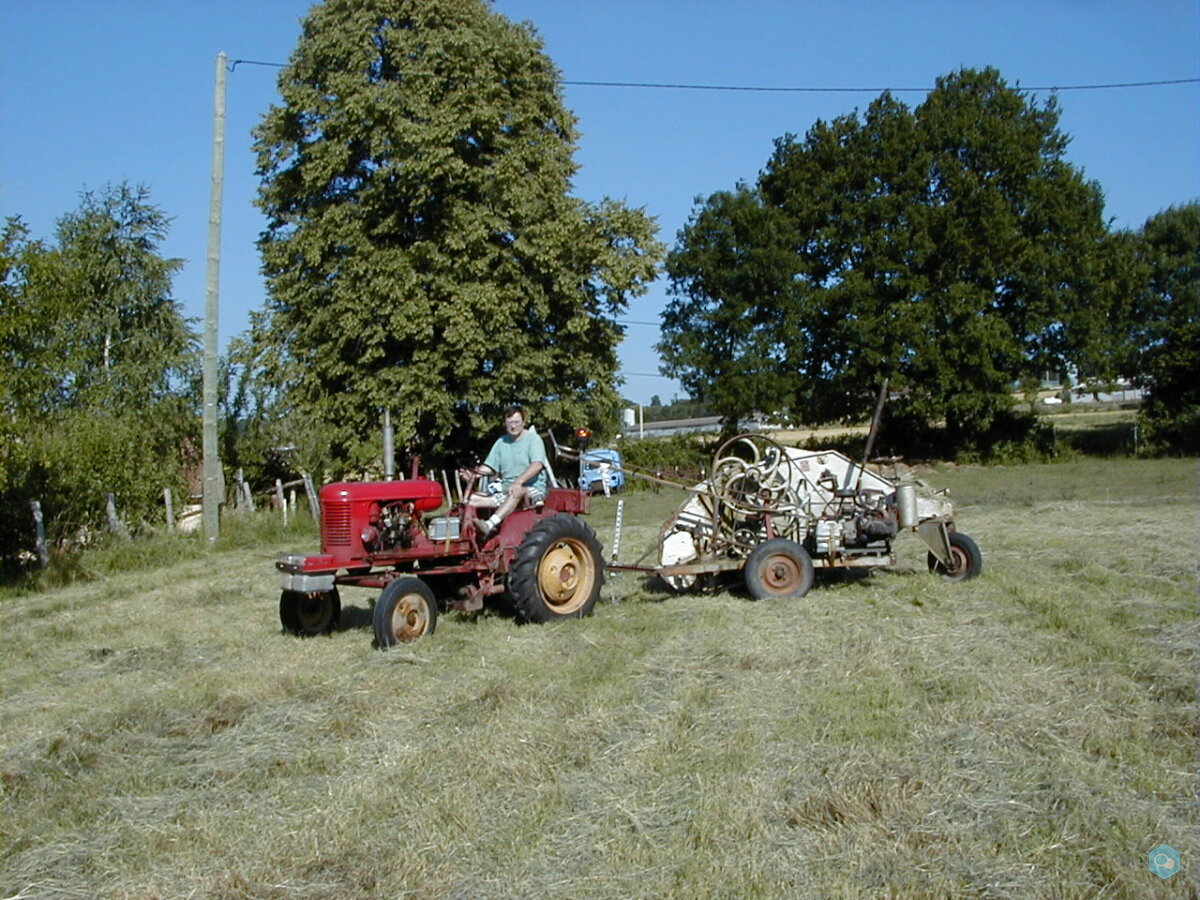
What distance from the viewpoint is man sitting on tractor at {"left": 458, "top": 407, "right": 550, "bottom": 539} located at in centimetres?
841

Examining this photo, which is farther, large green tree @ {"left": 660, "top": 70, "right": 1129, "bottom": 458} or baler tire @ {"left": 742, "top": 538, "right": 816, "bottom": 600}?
large green tree @ {"left": 660, "top": 70, "right": 1129, "bottom": 458}

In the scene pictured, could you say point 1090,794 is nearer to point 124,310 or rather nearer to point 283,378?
point 283,378

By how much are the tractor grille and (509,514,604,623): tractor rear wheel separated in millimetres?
1178

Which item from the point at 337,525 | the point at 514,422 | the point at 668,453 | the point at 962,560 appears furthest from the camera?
the point at 668,453

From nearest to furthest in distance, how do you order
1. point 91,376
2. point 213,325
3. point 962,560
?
point 962,560 < point 213,325 < point 91,376

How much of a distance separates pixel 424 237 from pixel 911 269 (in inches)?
555

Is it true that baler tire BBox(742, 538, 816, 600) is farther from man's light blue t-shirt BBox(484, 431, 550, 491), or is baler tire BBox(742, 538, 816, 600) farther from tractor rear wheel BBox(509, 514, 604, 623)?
man's light blue t-shirt BBox(484, 431, 550, 491)

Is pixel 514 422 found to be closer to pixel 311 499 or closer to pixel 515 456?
pixel 515 456

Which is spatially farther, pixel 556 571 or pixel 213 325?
pixel 213 325

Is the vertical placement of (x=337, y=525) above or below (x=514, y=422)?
below

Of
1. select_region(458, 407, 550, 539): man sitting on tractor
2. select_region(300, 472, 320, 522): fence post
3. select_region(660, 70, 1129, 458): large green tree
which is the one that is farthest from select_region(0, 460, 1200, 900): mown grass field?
select_region(660, 70, 1129, 458): large green tree

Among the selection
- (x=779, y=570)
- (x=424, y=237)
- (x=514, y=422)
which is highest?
(x=424, y=237)

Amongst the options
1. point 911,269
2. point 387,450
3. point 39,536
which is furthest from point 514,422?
point 911,269

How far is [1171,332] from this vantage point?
30.6m
